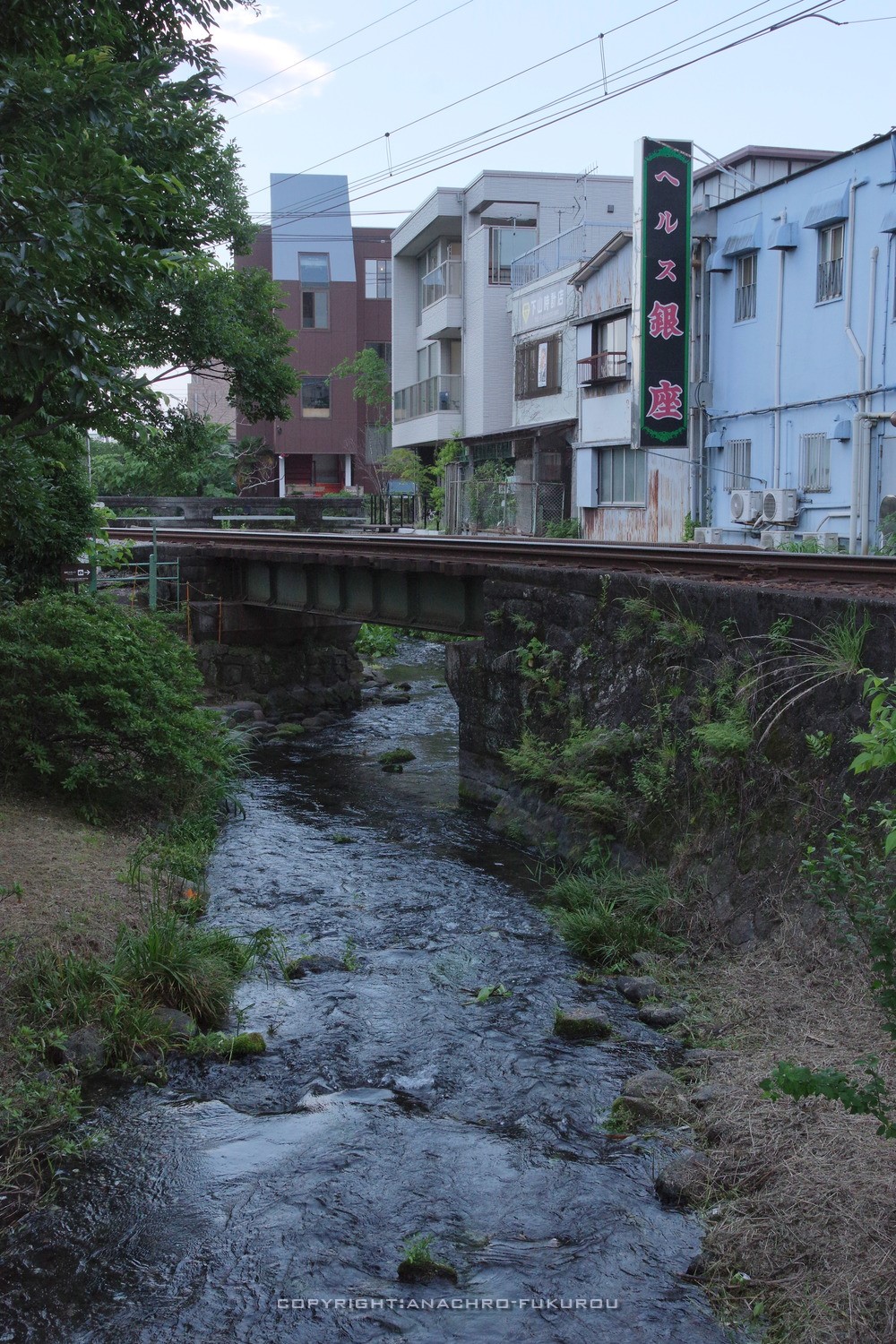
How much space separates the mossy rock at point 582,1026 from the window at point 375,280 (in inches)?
2118

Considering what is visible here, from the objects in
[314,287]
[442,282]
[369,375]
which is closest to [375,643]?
[442,282]

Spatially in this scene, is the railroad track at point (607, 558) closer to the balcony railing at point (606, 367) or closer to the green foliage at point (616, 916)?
the green foliage at point (616, 916)

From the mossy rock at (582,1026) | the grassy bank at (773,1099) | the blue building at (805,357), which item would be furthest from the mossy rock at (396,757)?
the mossy rock at (582,1026)

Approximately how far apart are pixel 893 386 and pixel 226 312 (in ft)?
40.7

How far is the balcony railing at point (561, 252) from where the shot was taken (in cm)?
3678

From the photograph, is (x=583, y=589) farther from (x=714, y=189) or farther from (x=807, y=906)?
(x=714, y=189)

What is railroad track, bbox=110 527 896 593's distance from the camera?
11.3m

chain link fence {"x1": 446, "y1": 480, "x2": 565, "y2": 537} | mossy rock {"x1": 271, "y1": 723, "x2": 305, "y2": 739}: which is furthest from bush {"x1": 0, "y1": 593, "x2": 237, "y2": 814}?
chain link fence {"x1": 446, "y1": 480, "x2": 565, "y2": 537}

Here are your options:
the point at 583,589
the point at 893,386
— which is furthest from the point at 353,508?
the point at 583,589

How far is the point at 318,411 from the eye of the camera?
5628 cm

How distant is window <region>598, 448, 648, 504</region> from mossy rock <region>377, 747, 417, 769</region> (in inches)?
587

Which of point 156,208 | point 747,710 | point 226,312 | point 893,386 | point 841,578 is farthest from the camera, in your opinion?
point 226,312

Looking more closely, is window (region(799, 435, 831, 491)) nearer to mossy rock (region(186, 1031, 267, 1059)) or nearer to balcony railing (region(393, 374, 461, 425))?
mossy rock (region(186, 1031, 267, 1059))

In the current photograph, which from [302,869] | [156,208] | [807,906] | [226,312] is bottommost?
[302,869]
